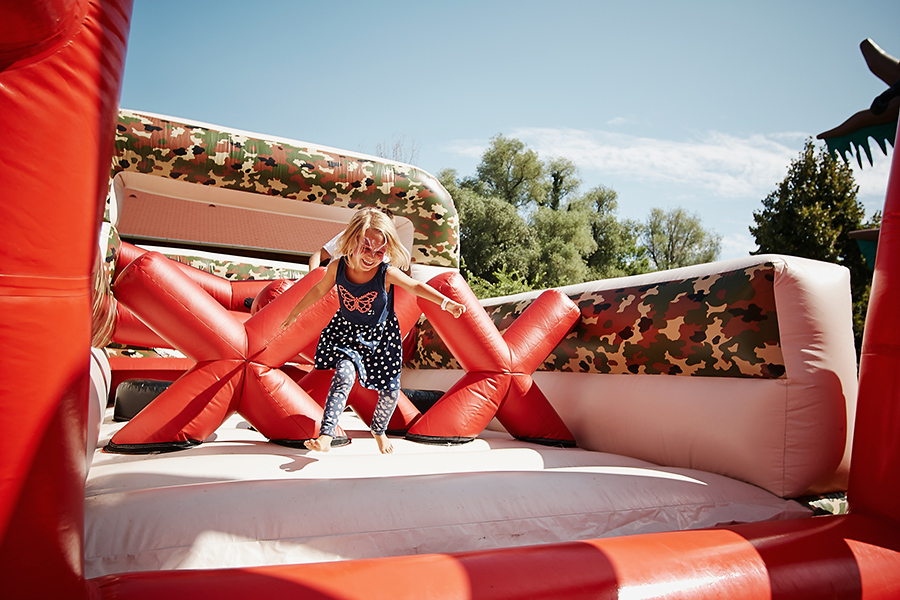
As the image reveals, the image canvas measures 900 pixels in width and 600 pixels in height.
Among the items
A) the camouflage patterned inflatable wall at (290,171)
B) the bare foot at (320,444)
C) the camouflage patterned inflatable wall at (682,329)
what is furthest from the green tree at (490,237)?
the bare foot at (320,444)

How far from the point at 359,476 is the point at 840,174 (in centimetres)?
1404

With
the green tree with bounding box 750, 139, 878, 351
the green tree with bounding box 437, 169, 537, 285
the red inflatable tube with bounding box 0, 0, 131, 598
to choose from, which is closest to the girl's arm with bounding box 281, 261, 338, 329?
the red inflatable tube with bounding box 0, 0, 131, 598

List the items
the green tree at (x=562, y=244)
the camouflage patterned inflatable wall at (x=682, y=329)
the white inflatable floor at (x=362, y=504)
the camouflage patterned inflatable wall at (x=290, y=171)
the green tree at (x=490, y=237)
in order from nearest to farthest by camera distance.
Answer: the white inflatable floor at (x=362, y=504) → the camouflage patterned inflatable wall at (x=682, y=329) → the camouflage patterned inflatable wall at (x=290, y=171) → the green tree at (x=490, y=237) → the green tree at (x=562, y=244)

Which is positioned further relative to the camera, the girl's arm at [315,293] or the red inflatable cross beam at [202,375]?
the girl's arm at [315,293]

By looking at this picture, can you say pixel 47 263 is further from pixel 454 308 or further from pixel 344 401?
pixel 454 308

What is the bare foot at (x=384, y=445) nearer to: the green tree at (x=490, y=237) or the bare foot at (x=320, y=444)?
the bare foot at (x=320, y=444)

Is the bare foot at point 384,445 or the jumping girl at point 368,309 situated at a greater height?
the jumping girl at point 368,309

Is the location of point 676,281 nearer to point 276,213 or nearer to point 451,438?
point 451,438

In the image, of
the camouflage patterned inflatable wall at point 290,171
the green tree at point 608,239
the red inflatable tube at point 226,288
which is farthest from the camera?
the green tree at point 608,239

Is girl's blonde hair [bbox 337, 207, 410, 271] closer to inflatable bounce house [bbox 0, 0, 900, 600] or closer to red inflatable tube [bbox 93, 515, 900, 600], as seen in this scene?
inflatable bounce house [bbox 0, 0, 900, 600]

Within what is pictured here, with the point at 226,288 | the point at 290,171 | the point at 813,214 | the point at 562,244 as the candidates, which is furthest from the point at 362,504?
the point at 562,244

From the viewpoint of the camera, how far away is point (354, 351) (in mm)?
1818

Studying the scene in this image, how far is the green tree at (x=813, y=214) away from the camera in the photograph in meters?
11.4

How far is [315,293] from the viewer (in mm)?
1806
